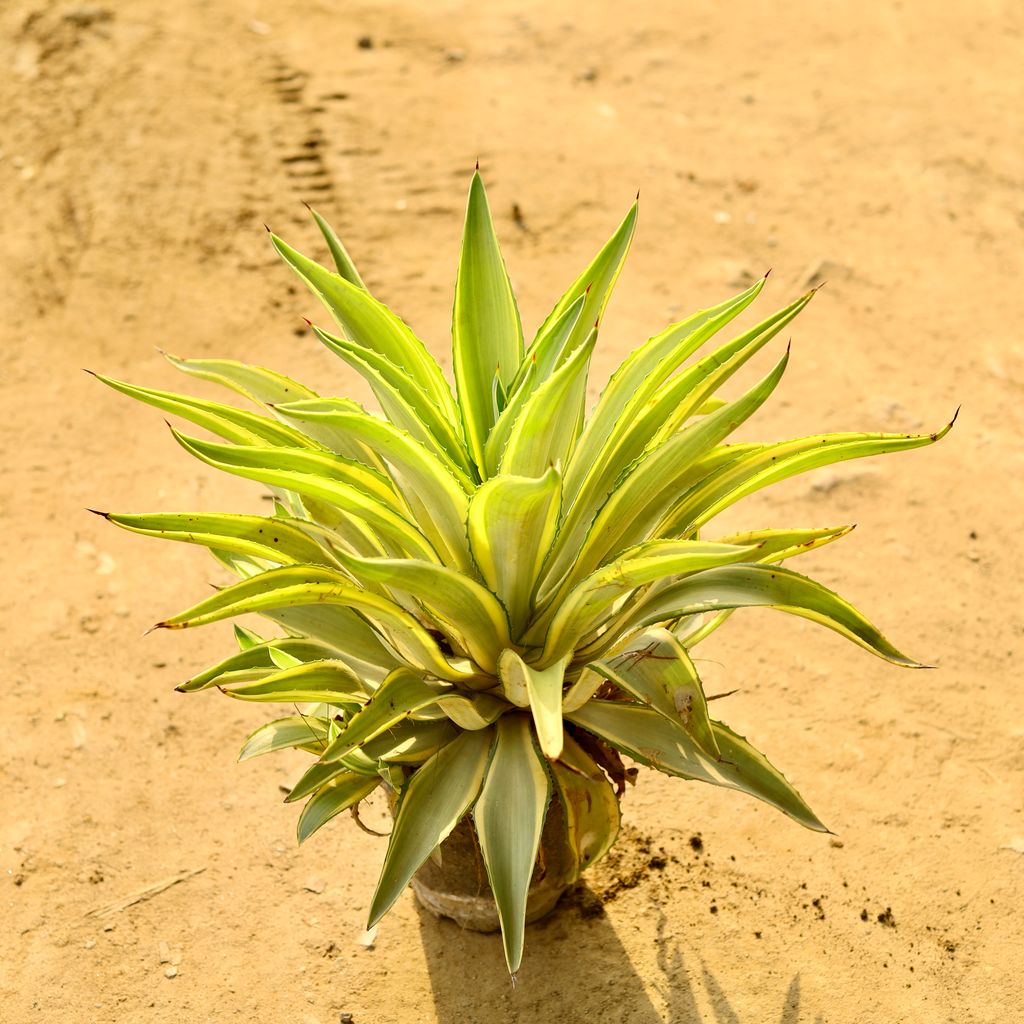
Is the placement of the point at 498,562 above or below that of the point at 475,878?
above

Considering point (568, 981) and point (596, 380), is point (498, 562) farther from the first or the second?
point (596, 380)

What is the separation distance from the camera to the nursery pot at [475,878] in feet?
8.00

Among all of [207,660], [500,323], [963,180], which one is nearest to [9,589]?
[207,660]

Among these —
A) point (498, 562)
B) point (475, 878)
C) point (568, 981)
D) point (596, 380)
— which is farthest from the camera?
point (596, 380)

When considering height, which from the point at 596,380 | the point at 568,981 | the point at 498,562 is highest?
the point at 498,562

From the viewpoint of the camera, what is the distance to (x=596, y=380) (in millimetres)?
4355

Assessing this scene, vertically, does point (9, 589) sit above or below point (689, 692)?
below

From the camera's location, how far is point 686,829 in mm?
3041

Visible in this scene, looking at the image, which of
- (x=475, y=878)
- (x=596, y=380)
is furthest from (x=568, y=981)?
(x=596, y=380)

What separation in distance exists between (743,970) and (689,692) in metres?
0.96

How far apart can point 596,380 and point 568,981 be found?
2246 mm

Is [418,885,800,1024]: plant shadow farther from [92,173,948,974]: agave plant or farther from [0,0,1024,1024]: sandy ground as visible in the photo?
[92,173,948,974]: agave plant

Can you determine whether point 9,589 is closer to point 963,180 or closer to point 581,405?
point 581,405

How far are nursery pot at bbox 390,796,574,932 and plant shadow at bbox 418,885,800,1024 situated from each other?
0.17 ft
